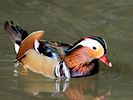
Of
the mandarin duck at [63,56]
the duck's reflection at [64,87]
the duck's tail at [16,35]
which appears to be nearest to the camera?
the duck's reflection at [64,87]

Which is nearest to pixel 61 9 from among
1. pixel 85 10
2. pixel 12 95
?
pixel 85 10

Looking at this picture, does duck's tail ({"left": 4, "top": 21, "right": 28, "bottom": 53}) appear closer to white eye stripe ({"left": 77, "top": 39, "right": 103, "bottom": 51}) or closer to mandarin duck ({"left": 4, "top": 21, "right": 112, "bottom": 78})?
mandarin duck ({"left": 4, "top": 21, "right": 112, "bottom": 78})

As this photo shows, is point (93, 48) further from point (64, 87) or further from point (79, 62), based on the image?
point (64, 87)

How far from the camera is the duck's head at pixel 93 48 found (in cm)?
570

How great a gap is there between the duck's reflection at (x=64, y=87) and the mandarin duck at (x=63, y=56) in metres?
0.08

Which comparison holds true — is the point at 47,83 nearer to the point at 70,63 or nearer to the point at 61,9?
the point at 70,63

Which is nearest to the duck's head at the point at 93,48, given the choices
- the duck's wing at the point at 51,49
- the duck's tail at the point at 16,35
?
the duck's wing at the point at 51,49

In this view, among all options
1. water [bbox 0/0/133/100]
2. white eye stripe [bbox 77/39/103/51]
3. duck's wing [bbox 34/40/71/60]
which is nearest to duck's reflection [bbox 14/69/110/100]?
water [bbox 0/0/133/100]

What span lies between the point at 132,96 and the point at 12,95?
1158 mm

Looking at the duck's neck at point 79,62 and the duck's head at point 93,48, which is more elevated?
the duck's head at point 93,48

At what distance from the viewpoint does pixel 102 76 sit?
239 inches

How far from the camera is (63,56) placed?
587 cm

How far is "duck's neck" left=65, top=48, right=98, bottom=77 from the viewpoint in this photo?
5848mm

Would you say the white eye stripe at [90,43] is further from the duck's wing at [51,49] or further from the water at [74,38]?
the water at [74,38]
